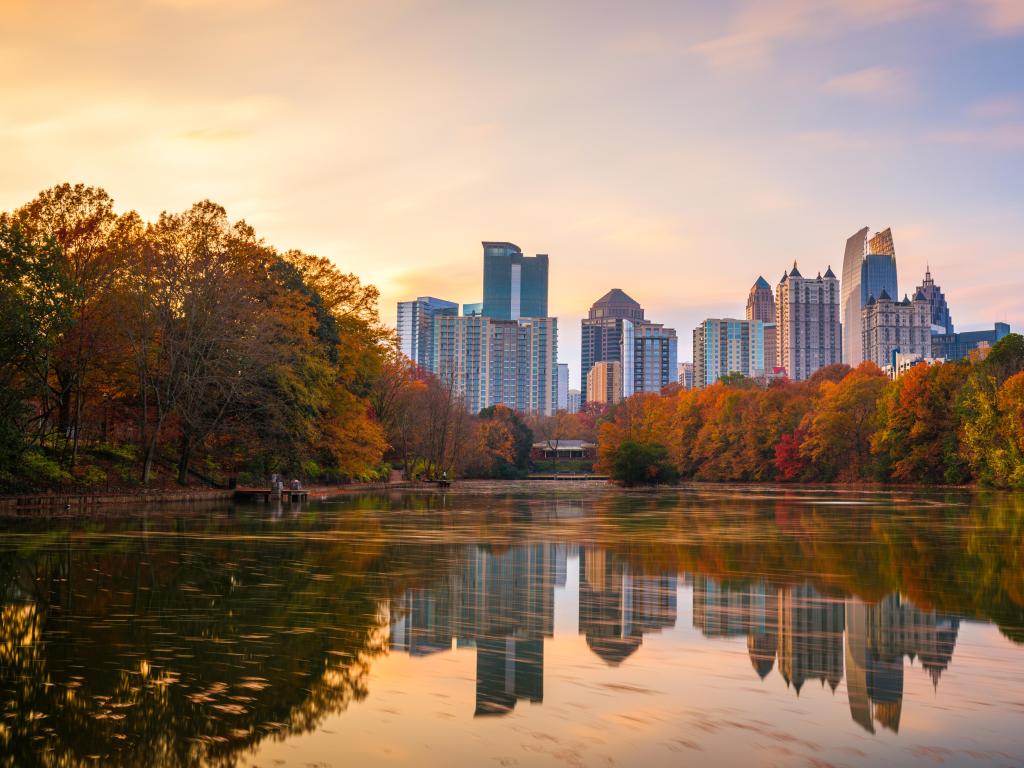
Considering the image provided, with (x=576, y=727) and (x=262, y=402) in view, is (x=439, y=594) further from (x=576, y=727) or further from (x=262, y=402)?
(x=262, y=402)

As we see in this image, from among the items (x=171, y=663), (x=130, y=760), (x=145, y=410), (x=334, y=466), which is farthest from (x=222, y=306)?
(x=130, y=760)

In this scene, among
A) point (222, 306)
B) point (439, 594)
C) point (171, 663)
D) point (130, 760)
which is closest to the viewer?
point (130, 760)

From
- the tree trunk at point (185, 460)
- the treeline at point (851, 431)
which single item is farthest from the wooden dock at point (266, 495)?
the treeline at point (851, 431)

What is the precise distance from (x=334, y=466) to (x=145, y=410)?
2009 cm

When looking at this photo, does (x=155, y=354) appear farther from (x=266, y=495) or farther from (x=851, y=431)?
(x=851, y=431)

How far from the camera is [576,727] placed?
6062mm

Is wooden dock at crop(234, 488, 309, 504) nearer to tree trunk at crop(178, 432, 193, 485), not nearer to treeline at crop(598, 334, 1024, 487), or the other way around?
tree trunk at crop(178, 432, 193, 485)

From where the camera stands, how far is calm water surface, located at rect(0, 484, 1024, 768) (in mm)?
5656

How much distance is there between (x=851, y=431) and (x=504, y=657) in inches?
2987

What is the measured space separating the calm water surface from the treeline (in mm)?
50248

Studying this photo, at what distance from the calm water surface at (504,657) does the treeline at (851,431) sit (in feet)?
165

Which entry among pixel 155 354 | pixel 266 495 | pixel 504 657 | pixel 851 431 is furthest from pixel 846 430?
pixel 504 657

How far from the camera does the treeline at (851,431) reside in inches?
2470

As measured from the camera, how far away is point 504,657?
8203mm
